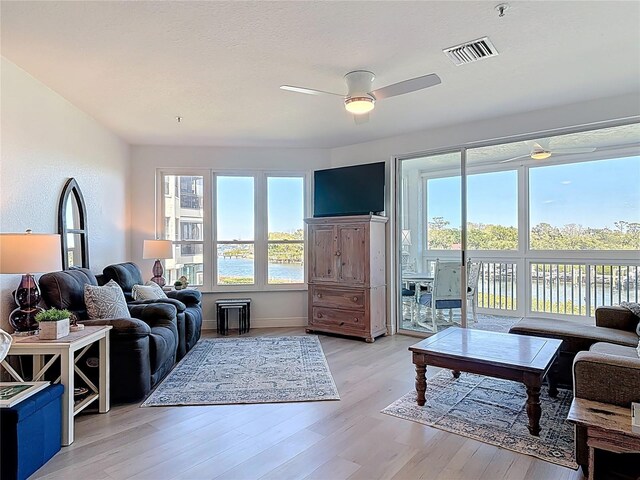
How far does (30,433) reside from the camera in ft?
6.57

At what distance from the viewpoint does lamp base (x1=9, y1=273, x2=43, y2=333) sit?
2680 millimetres

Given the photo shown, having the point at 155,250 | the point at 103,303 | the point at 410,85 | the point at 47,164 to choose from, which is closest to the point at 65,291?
the point at 103,303

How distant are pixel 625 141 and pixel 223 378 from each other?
597 cm

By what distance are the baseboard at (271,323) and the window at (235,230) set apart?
59cm

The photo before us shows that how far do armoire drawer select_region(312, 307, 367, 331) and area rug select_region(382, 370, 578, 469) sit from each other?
1.52 m

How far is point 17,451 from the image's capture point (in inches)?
75.4

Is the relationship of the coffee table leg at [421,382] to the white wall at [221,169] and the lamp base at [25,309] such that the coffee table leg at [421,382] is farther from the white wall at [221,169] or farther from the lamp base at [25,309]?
the white wall at [221,169]

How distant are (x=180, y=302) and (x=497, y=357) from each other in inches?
128

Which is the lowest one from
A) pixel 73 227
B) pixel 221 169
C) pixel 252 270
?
pixel 252 270

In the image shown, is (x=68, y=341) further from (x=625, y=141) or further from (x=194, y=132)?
(x=625, y=141)

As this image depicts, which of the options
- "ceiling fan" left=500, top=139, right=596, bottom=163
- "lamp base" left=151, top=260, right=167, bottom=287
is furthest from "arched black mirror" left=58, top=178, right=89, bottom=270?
"ceiling fan" left=500, top=139, right=596, bottom=163

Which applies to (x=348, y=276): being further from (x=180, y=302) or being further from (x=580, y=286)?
(x=580, y=286)

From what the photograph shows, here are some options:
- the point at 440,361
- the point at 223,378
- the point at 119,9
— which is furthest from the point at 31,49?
→ the point at 440,361

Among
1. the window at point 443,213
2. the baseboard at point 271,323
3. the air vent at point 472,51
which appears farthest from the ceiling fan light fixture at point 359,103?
the baseboard at point 271,323
